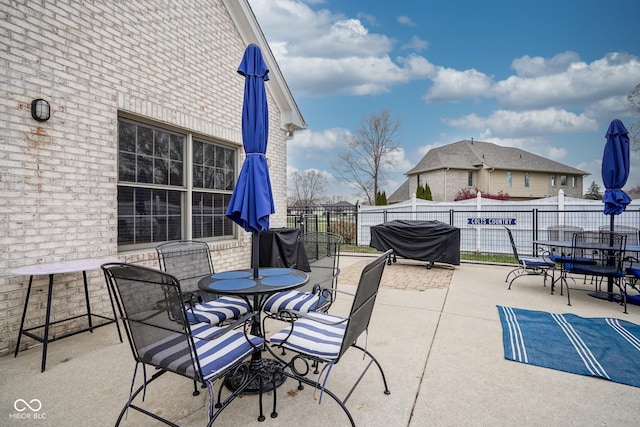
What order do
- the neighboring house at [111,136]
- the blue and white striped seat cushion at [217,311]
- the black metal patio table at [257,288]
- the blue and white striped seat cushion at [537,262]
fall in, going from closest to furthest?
the black metal patio table at [257,288], the blue and white striped seat cushion at [217,311], the neighboring house at [111,136], the blue and white striped seat cushion at [537,262]

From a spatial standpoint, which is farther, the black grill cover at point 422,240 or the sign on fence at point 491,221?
the sign on fence at point 491,221

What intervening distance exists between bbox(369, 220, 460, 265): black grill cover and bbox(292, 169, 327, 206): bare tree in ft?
66.8

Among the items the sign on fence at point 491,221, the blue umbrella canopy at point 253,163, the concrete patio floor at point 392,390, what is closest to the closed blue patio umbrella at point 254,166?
Result: the blue umbrella canopy at point 253,163

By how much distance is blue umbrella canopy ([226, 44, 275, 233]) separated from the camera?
257cm

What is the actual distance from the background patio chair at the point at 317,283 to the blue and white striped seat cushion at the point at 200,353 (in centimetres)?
65

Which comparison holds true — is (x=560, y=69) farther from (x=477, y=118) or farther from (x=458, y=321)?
(x=458, y=321)

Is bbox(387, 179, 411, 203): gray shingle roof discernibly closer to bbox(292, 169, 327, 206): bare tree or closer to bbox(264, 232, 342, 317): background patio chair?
bbox(292, 169, 327, 206): bare tree

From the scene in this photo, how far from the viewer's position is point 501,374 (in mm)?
2523

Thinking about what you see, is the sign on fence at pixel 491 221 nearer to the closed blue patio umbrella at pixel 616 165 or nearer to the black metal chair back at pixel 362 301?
the closed blue patio umbrella at pixel 616 165

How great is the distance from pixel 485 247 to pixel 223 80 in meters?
9.24

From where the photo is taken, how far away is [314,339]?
81.8 inches

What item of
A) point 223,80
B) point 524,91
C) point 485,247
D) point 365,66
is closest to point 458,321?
point 223,80

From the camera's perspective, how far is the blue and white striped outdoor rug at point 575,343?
8.53 ft

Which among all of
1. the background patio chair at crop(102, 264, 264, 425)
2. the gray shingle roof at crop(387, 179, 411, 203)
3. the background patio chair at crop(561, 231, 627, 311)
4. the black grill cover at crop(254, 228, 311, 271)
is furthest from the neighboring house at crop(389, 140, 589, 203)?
the background patio chair at crop(102, 264, 264, 425)
